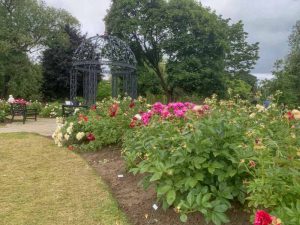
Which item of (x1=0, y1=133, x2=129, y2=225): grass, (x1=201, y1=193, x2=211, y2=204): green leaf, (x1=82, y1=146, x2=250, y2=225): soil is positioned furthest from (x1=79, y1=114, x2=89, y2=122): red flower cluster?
(x1=201, y1=193, x2=211, y2=204): green leaf

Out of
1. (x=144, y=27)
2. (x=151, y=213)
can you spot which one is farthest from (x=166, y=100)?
(x=151, y=213)

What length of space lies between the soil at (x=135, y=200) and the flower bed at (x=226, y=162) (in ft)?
0.40

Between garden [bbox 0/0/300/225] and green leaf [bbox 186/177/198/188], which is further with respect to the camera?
green leaf [bbox 186/177/198/188]

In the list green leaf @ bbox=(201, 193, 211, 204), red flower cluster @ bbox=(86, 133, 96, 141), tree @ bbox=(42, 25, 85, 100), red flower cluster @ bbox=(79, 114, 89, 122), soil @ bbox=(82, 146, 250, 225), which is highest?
tree @ bbox=(42, 25, 85, 100)

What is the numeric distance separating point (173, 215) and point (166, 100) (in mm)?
19556

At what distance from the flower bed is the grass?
62 centimetres

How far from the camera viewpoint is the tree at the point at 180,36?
20.1m

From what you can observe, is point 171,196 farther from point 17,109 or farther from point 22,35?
point 22,35

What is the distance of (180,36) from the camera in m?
20.4

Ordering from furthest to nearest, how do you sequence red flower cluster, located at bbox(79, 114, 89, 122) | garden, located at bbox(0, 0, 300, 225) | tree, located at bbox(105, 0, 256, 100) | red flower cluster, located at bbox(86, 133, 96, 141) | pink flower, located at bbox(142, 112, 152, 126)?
tree, located at bbox(105, 0, 256, 100), red flower cluster, located at bbox(79, 114, 89, 122), red flower cluster, located at bbox(86, 133, 96, 141), pink flower, located at bbox(142, 112, 152, 126), garden, located at bbox(0, 0, 300, 225)

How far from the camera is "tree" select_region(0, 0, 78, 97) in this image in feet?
75.7

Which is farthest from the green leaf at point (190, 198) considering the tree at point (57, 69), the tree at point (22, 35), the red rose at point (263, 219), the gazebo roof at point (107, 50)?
the tree at point (57, 69)

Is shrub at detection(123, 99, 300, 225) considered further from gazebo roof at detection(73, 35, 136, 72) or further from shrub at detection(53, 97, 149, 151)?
gazebo roof at detection(73, 35, 136, 72)

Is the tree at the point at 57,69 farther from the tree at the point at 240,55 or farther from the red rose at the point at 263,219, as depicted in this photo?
the red rose at the point at 263,219
